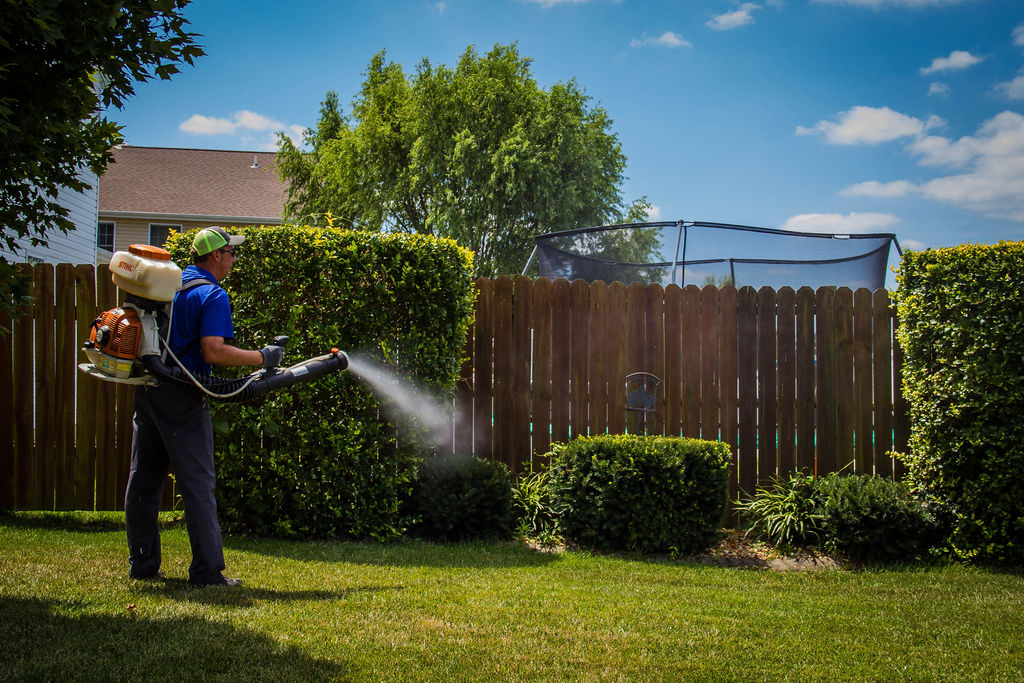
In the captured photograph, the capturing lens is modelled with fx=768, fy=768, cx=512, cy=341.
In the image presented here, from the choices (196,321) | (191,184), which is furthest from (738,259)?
(191,184)

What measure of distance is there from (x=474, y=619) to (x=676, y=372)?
159 inches

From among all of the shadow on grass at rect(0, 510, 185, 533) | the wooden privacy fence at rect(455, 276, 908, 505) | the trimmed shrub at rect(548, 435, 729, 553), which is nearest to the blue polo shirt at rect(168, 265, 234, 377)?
the shadow on grass at rect(0, 510, 185, 533)

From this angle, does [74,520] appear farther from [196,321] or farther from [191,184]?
[191,184]

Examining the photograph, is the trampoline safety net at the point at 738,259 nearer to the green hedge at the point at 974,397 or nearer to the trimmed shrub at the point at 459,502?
the green hedge at the point at 974,397

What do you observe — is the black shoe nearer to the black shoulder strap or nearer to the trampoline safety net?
the black shoulder strap

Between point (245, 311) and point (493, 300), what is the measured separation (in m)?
2.18

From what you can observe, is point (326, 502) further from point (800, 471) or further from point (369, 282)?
point (800, 471)

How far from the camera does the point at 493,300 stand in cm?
699

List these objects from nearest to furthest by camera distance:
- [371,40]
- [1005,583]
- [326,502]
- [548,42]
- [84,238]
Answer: [1005,583], [326,502], [548,42], [84,238], [371,40]

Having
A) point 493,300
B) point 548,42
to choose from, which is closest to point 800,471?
point 493,300

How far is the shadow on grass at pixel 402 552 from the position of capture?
513 centimetres

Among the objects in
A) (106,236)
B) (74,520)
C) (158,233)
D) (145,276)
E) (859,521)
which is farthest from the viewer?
(158,233)

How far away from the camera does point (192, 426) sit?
4184mm

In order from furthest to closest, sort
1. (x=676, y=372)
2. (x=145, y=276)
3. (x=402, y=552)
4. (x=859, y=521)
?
(x=676, y=372)
(x=859, y=521)
(x=402, y=552)
(x=145, y=276)
